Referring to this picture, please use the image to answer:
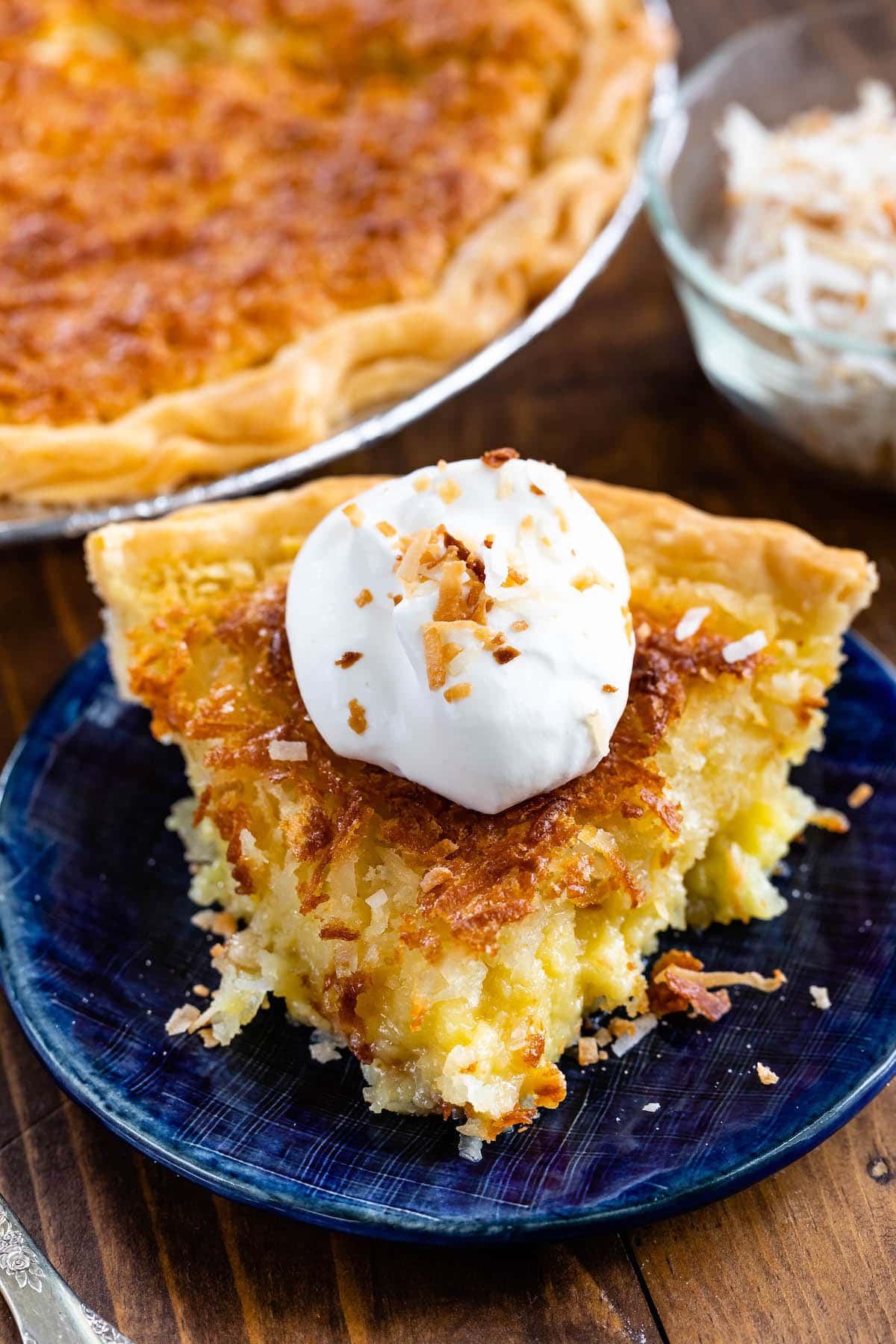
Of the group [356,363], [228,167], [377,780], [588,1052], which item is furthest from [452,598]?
[228,167]

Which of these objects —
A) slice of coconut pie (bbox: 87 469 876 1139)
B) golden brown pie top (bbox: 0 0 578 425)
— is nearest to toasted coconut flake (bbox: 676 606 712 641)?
slice of coconut pie (bbox: 87 469 876 1139)

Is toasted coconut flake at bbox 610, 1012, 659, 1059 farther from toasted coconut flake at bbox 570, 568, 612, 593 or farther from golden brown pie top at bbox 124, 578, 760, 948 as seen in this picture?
toasted coconut flake at bbox 570, 568, 612, 593

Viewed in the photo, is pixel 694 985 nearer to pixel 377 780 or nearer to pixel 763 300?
pixel 377 780

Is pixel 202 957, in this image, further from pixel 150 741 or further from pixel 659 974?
pixel 659 974

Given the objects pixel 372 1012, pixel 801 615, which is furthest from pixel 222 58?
pixel 372 1012

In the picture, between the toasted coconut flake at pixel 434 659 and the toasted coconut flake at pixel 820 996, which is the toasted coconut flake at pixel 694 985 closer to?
the toasted coconut flake at pixel 820 996

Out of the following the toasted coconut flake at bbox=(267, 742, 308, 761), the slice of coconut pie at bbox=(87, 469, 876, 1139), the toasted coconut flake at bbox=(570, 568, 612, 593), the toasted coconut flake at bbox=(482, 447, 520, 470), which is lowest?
the slice of coconut pie at bbox=(87, 469, 876, 1139)
